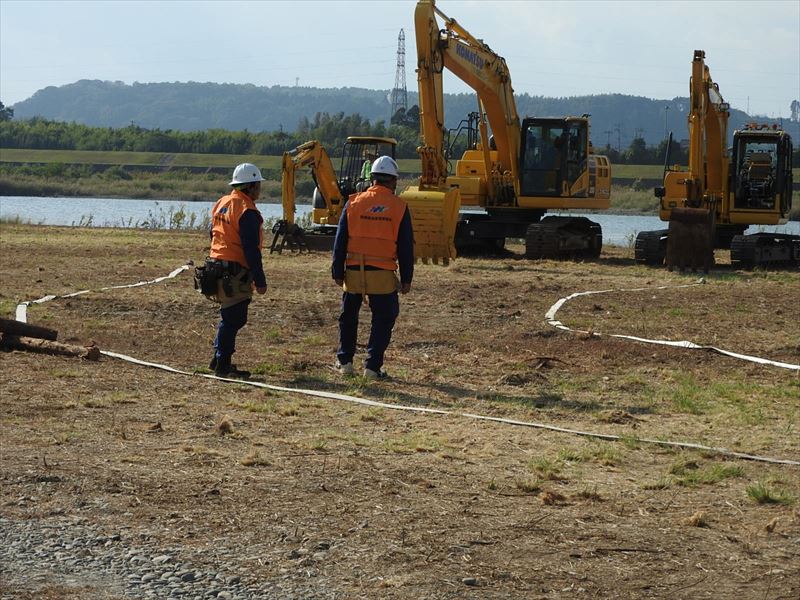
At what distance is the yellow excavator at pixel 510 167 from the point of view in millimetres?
27312

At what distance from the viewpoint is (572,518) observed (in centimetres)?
719

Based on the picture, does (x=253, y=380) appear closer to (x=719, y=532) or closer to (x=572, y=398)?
(x=572, y=398)

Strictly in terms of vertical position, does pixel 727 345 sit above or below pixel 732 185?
below

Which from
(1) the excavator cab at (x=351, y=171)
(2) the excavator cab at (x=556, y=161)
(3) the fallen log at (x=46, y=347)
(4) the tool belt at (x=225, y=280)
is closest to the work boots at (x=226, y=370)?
(4) the tool belt at (x=225, y=280)

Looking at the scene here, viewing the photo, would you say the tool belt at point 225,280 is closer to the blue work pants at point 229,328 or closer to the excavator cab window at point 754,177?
the blue work pants at point 229,328

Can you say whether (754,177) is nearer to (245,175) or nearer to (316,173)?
(316,173)

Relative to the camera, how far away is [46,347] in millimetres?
12273

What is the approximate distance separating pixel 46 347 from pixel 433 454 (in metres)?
5.00

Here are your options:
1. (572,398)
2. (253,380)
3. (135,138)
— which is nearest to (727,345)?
(572,398)

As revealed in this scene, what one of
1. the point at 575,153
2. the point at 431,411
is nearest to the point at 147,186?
the point at 575,153

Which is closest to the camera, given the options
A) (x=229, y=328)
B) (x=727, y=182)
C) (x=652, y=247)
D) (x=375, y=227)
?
(x=229, y=328)

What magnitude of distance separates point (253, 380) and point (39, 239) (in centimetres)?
2113

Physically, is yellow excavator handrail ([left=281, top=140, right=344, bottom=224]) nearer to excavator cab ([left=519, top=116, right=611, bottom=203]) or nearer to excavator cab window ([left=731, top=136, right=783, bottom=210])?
excavator cab ([left=519, top=116, right=611, bottom=203])

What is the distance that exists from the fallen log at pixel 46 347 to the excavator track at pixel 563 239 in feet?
55.3
